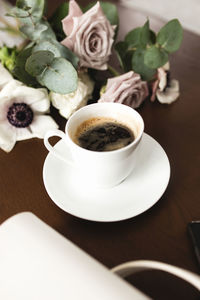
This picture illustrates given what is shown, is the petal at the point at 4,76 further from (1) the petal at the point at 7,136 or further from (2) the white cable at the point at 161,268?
(2) the white cable at the point at 161,268

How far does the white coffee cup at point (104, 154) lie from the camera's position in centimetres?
49

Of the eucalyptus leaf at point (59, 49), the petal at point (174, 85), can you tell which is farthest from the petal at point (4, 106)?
the petal at point (174, 85)

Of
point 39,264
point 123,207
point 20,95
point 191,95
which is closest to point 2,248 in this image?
point 39,264

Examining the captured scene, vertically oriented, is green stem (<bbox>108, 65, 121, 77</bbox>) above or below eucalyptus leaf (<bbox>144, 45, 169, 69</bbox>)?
below

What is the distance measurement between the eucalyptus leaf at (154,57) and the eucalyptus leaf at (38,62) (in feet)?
0.58

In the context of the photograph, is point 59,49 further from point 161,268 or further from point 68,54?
point 161,268

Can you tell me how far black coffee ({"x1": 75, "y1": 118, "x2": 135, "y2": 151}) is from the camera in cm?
54

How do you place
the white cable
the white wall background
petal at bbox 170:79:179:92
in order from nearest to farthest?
the white cable, petal at bbox 170:79:179:92, the white wall background

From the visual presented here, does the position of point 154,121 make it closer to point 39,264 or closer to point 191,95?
Result: point 191,95

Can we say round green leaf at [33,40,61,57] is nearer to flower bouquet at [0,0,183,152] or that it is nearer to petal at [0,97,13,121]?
flower bouquet at [0,0,183,152]

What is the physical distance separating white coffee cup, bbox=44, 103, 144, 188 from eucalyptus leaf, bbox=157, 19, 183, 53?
7.8 inches

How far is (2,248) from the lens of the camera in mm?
348

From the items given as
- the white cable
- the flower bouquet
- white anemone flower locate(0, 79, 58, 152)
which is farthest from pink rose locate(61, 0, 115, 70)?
the white cable

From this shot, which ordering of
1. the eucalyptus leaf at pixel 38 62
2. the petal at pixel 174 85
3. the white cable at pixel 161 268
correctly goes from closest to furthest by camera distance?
1. the white cable at pixel 161 268
2. the eucalyptus leaf at pixel 38 62
3. the petal at pixel 174 85
